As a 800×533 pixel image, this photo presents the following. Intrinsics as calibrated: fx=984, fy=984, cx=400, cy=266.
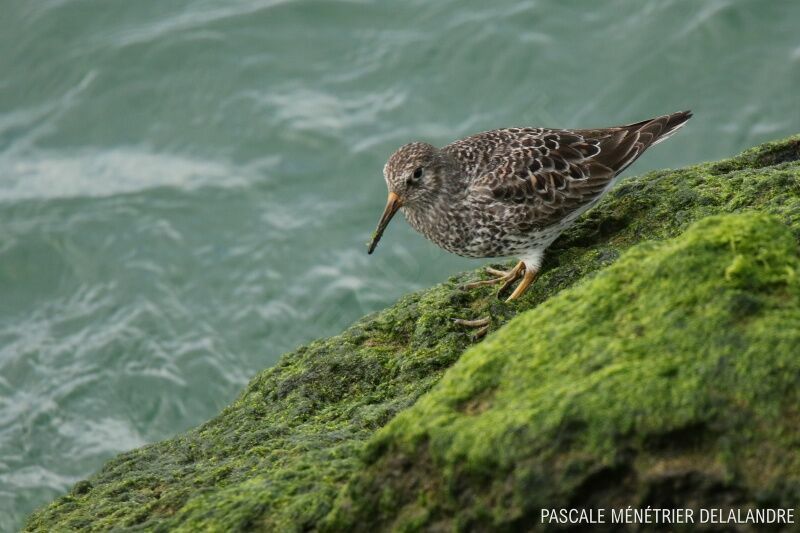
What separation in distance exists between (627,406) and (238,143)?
10.3 metres

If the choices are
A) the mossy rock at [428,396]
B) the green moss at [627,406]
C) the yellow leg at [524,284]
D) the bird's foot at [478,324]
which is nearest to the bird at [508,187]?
the yellow leg at [524,284]

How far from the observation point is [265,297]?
11656 mm

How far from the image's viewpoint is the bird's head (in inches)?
280

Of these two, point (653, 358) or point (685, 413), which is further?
point (653, 358)

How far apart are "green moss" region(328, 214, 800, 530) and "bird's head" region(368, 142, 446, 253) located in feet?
9.68

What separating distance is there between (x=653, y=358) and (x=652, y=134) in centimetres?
405

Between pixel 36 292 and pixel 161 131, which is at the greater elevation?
pixel 161 131

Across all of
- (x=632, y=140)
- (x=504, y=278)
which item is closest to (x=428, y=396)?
(x=504, y=278)

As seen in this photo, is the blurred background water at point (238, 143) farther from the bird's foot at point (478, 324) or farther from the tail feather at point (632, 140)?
the bird's foot at point (478, 324)

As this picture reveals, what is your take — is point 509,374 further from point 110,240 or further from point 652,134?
point 110,240

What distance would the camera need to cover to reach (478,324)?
620 cm

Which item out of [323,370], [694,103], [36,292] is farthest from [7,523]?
[694,103]

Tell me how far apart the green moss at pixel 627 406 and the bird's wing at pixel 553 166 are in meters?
2.56

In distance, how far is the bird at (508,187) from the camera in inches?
268
